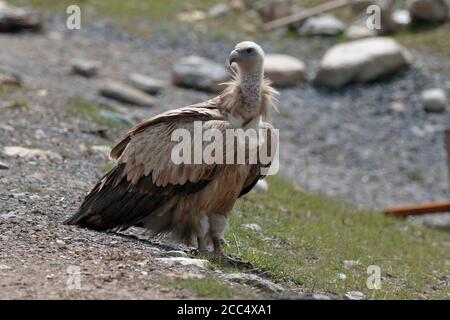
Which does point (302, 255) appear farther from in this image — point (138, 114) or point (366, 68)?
point (366, 68)

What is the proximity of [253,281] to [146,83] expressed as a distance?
56.1ft

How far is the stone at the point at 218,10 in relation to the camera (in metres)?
33.1

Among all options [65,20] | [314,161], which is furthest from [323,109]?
[65,20]

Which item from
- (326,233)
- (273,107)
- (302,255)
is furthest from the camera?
(326,233)

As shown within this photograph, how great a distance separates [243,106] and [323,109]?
1593 cm

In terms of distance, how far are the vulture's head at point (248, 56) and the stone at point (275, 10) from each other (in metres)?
22.2

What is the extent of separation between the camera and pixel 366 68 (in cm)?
2586

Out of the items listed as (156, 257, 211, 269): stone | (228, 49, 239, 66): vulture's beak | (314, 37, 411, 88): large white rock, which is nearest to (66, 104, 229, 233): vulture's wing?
(228, 49, 239, 66): vulture's beak

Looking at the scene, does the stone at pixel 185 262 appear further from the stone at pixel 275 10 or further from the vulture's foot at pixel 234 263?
the stone at pixel 275 10

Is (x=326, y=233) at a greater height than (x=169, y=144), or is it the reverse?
(x=169, y=144)

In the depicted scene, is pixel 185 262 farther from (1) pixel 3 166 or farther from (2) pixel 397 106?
(2) pixel 397 106

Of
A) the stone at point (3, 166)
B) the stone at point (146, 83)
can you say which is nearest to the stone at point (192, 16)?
the stone at point (146, 83)

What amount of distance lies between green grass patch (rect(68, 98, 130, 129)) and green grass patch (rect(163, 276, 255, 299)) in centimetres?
994

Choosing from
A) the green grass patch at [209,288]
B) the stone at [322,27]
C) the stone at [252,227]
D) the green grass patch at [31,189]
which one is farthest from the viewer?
the stone at [322,27]
